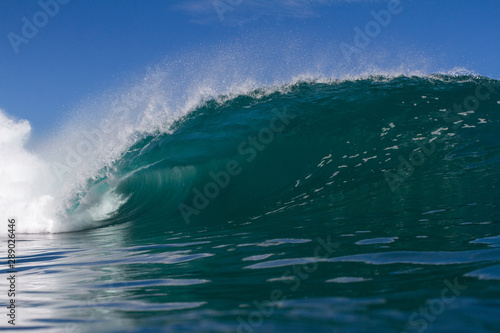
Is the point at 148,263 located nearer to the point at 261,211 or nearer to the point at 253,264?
the point at 253,264

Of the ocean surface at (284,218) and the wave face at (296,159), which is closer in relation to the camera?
the ocean surface at (284,218)

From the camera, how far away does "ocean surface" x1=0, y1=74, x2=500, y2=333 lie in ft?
6.01

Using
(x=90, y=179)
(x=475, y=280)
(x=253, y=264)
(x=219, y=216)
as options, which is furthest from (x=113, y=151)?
(x=475, y=280)

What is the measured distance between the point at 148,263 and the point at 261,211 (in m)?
3.08

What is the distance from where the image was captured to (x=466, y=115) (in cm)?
902
